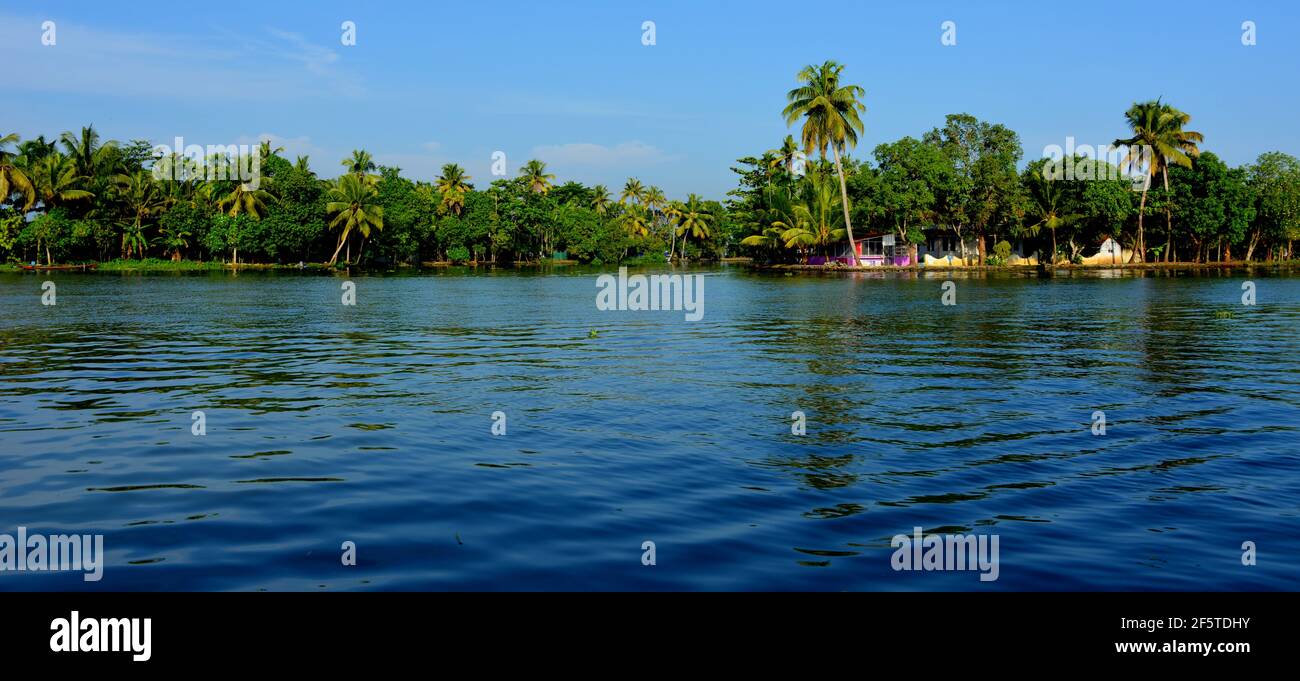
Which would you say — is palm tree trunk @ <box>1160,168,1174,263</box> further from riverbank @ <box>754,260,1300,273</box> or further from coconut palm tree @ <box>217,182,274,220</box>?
coconut palm tree @ <box>217,182,274,220</box>

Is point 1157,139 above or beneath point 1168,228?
above

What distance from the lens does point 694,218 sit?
156 m

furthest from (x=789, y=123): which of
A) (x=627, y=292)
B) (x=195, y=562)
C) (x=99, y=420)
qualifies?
(x=195, y=562)

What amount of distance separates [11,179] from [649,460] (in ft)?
313

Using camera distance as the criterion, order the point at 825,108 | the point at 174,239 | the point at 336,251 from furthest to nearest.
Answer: the point at 336,251 → the point at 174,239 → the point at 825,108

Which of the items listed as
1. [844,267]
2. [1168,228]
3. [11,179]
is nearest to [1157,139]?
[1168,228]

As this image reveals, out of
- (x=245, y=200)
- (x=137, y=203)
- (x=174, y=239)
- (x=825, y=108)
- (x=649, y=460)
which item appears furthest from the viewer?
(x=245, y=200)

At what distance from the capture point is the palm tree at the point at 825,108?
257ft

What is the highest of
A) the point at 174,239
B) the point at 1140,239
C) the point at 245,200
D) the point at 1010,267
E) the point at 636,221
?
the point at 636,221

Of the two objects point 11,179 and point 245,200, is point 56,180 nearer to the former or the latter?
point 11,179

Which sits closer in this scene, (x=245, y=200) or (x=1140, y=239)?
(x=1140, y=239)

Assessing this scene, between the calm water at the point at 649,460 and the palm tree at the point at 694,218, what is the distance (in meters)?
129

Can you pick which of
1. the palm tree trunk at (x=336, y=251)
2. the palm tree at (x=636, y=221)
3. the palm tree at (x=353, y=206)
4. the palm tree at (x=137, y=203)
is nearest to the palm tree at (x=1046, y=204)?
the palm tree at (x=636, y=221)
